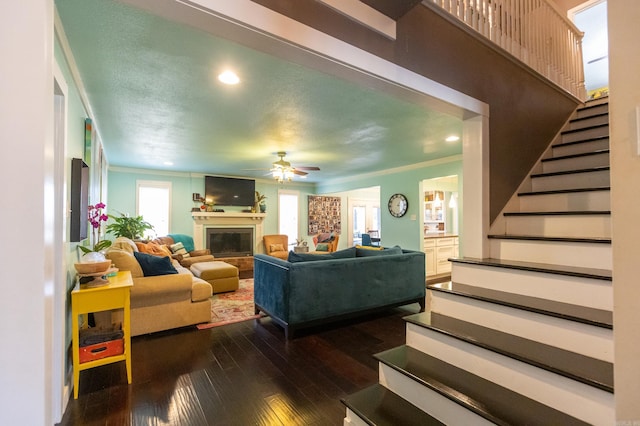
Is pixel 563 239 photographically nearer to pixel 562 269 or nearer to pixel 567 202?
pixel 562 269

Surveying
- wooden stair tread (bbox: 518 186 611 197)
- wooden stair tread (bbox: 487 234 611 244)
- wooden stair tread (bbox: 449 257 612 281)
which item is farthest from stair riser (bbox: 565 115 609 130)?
wooden stair tread (bbox: 449 257 612 281)

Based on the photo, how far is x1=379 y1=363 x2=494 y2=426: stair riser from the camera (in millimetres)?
1345

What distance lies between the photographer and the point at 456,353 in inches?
65.0

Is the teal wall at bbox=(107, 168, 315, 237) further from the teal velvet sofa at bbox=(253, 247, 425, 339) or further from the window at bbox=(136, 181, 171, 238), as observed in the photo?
the teal velvet sofa at bbox=(253, 247, 425, 339)

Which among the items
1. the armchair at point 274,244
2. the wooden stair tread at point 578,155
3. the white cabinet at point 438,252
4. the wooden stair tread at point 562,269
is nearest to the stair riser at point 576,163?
the wooden stair tread at point 578,155

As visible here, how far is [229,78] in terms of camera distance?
236 cm

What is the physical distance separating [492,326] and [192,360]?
7.99ft

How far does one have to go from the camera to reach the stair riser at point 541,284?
1.54 meters

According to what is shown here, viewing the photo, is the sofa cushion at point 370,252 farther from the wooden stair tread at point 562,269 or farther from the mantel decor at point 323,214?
the mantel decor at point 323,214

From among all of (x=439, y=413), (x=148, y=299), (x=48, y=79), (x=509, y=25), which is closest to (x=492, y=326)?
(x=439, y=413)

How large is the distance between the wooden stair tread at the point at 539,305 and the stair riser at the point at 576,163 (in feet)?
5.36

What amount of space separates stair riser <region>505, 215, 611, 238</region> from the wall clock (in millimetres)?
3796

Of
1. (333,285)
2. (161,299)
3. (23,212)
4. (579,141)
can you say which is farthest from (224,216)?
(579,141)

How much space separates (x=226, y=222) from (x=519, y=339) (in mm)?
6752
